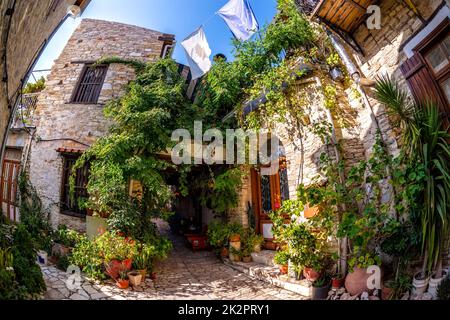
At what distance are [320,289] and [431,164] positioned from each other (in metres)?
2.39

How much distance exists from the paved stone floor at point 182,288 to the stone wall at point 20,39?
2.52 m

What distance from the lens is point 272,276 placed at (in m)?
4.97

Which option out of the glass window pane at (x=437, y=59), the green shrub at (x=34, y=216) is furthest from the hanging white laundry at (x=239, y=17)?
the green shrub at (x=34, y=216)

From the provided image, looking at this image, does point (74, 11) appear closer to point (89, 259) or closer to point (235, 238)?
point (89, 259)

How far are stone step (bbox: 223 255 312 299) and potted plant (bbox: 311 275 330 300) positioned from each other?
6.2 inches

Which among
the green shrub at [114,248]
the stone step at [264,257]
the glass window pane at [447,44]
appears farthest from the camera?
the stone step at [264,257]

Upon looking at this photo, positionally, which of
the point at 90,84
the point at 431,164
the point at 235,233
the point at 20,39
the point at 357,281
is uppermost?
the point at 90,84

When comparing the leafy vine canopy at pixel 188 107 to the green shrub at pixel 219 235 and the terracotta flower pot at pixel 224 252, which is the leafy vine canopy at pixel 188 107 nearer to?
the green shrub at pixel 219 235

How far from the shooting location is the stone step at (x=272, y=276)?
4.22 meters

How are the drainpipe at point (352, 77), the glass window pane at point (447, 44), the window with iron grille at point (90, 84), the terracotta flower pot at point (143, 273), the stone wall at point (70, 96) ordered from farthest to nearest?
the window with iron grille at point (90, 84)
the stone wall at point (70, 96)
the terracotta flower pot at point (143, 273)
the drainpipe at point (352, 77)
the glass window pane at point (447, 44)

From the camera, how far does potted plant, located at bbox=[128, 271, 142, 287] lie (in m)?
4.57

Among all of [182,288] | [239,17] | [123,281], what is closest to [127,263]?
[123,281]

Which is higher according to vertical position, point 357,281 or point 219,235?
point 219,235
